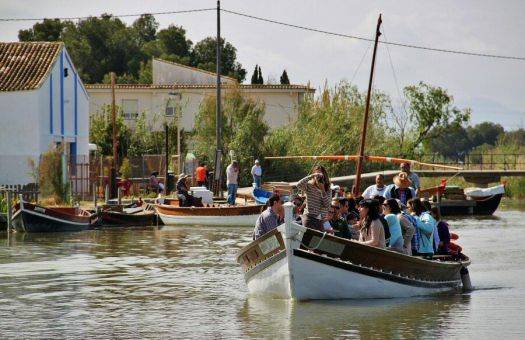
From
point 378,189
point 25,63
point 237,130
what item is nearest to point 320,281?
point 378,189

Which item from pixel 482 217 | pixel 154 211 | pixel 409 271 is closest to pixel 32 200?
pixel 154 211

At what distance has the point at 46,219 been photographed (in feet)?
123

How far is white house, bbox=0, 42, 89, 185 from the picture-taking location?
5012cm

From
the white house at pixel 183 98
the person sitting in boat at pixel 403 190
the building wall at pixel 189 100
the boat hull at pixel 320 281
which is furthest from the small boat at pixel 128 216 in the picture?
the building wall at pixel 189 100

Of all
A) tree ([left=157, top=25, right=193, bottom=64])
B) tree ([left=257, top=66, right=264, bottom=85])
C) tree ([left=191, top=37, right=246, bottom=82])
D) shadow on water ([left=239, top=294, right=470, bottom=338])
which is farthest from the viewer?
tree ([left=157, top=25, right=193, bottom=64])

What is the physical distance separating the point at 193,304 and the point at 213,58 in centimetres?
9010

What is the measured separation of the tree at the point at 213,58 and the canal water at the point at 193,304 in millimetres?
70809

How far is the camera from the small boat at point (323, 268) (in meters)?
19.2

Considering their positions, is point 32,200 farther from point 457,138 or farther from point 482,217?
point 457,138

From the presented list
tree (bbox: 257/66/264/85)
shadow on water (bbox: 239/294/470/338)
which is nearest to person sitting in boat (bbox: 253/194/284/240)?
shadow on water (bbox: 239/294/470/338)

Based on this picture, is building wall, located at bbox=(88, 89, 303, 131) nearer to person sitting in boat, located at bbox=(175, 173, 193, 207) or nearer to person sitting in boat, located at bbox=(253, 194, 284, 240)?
person sitting in boat, located at bbox=(175, 173, 193, 207)

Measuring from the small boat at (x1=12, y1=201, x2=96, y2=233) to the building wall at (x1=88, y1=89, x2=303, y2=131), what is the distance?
118 ft

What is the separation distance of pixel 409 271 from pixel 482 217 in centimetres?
3065

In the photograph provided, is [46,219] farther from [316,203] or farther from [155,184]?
[316,203]
